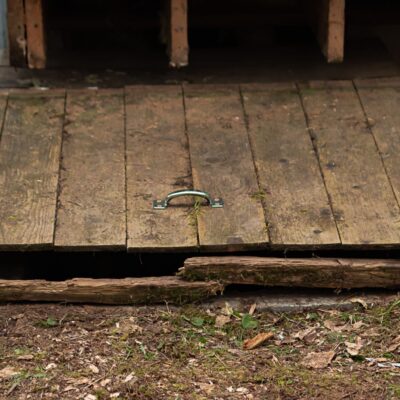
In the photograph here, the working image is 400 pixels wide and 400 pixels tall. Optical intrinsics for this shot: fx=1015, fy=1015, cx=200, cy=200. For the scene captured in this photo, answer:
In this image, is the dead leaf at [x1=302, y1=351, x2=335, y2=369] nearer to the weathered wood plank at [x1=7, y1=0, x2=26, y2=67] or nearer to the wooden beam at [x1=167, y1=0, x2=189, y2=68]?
the wooden beam at [x1=167, y1=0, x2=189, y2=68]

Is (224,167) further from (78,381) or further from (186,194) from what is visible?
(78,381)

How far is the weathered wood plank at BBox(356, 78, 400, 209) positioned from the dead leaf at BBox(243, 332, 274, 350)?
2.60 feet

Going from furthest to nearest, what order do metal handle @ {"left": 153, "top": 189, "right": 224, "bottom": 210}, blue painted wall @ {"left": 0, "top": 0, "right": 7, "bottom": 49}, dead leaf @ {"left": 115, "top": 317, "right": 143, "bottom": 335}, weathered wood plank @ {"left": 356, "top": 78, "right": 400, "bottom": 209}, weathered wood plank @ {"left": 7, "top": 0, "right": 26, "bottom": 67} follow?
blue painted wall @ {"left": 0, "top": 0, "right": 7, "bottom": 49}
weathered wood plank @ {"left": 7, "top": 0, "right": 26, "bottom": 67}
weathered wood plank @ {"left": 356, "top": 78, "right": 400, "bottom": 209}
metal handle @ {"left": 153, "top": 189, "right": 224, "bottom": 210}
dead leaf @ {"left": 115, "top": 317, "right": 143, "bottom": 335}

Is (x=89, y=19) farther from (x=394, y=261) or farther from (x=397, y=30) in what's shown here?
(x=394, y=261)

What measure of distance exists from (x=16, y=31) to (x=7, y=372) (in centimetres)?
170

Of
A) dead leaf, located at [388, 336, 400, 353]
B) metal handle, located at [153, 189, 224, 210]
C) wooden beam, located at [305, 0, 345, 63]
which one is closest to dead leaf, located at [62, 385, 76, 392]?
metal handle, located at [153, 189, 224, 210]

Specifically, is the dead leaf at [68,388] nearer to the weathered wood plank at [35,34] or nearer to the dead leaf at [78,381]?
the dead leaf at [78,381]

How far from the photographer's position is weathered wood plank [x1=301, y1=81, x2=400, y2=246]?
3852 mm

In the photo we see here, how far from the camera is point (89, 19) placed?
16.8 ft

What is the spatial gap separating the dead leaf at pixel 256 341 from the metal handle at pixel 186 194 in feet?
1.82

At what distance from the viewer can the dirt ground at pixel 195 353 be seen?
338 centimetres

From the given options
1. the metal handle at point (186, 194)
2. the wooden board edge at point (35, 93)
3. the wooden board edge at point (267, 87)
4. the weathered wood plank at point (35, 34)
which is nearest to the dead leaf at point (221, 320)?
the metal handle at point (186, 194)

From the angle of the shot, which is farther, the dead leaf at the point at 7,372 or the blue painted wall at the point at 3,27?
the blue painted wall at the point at 3,27

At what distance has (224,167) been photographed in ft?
13.6
